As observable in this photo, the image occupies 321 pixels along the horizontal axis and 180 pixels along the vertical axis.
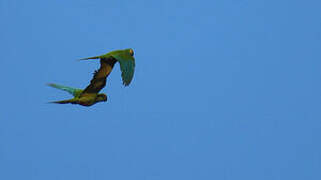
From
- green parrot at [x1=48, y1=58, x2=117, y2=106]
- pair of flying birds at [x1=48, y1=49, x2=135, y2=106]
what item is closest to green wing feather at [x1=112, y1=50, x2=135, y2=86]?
pair of flying birds at [x1=48, y1=49, x2=135, y2=106]

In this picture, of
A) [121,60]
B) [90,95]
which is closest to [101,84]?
[90,95]

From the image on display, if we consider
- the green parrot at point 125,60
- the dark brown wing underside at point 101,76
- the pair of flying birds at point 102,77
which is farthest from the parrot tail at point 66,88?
the green parrot at point 125,60

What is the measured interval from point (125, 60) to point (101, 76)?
0.67 feet

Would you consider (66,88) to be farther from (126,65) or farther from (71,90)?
(126,65)

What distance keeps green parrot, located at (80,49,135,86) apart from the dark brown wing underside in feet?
0.07

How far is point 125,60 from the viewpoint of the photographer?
2020 millimetres

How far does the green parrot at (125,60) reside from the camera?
1.94 metres

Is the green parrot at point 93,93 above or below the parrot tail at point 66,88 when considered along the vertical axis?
below

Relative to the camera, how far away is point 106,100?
2295 millimetres

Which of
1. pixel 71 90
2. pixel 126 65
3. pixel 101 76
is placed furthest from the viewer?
pixel 71 90

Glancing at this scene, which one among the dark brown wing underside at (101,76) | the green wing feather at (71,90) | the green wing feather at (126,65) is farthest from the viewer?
the green wing feather at (71,90)

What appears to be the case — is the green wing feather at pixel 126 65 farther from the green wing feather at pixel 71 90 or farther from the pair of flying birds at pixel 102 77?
the green wing feather at pixel 71 90

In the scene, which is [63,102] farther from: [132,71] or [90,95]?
[132,71]

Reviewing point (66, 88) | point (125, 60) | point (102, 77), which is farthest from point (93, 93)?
point (125, 60)
